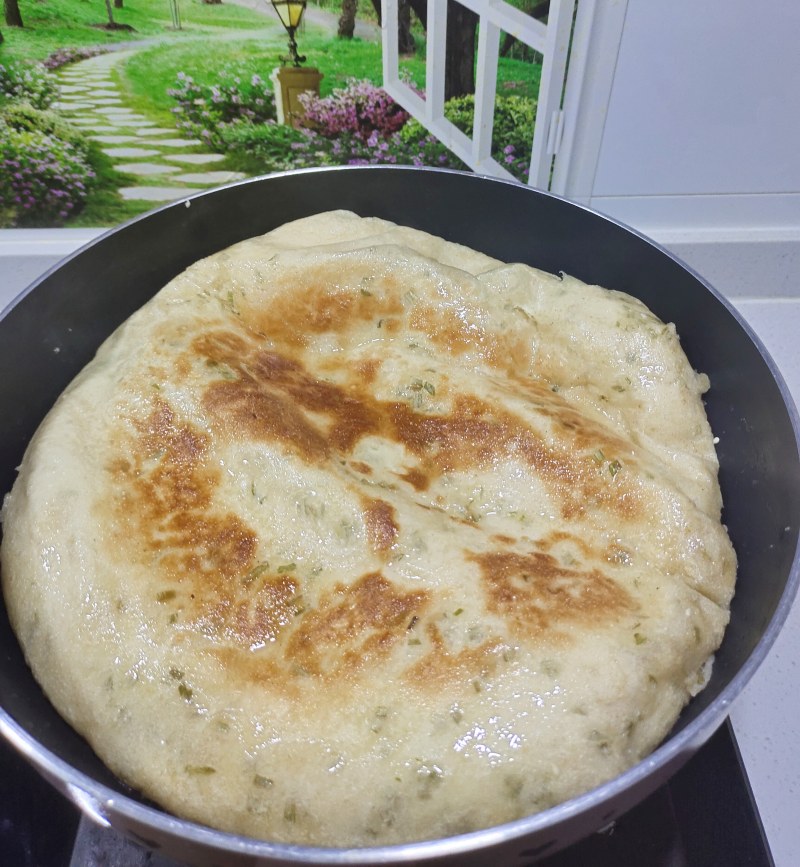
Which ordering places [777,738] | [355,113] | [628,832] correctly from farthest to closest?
[355,113] → [777,738] → [628,832]

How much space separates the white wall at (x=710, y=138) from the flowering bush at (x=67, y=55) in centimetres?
110

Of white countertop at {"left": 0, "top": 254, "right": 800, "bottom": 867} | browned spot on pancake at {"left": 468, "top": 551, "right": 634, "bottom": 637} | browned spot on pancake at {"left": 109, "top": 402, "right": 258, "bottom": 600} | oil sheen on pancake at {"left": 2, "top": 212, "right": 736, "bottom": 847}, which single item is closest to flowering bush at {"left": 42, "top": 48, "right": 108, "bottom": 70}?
oil sheen on pancake at {"left": 2, "top": 212, "right": 736, "bottom": 847}

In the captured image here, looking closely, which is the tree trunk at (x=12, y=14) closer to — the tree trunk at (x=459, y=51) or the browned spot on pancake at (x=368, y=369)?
the tree trunk at (x=459, y=51)

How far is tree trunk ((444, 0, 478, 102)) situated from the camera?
154 centimetres

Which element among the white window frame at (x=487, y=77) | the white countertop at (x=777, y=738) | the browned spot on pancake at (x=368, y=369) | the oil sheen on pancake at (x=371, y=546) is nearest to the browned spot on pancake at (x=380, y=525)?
the oil sheen on pancake at (x=371, y=546)

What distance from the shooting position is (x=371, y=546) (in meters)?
0.76

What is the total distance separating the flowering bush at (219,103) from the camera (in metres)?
1.70

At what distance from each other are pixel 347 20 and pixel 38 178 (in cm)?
82

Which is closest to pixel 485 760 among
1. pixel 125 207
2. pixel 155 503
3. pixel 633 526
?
pixel 633 526

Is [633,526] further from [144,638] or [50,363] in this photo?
[50,363]

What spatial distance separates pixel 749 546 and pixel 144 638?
2.21ft

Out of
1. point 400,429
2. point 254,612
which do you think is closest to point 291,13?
point 400,429

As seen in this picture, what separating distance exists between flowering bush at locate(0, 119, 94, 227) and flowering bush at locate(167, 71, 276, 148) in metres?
0.29

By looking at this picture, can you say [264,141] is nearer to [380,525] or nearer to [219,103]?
[219,103]
